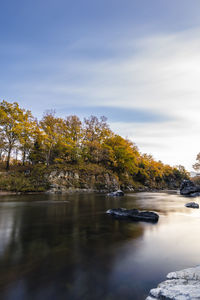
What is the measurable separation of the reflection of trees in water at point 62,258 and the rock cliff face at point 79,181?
19.0 meters

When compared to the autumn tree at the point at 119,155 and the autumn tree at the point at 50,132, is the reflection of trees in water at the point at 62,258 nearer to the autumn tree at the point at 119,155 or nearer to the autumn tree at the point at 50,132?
the autumn tree at the point at 50,132

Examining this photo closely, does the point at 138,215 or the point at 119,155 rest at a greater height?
the point at 119,155

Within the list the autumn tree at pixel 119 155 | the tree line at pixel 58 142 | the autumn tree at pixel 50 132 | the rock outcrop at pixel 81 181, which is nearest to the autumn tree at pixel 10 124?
the tree line at pixel 58 142

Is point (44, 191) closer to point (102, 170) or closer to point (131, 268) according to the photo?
point (102, 170)

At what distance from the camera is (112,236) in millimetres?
6039

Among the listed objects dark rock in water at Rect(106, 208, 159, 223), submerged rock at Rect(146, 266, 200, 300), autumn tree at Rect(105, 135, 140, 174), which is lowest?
dark rock in water at Rect(106, 208, 159, 223)

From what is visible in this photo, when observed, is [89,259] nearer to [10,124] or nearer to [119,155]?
[10,124]

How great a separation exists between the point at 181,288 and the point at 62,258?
2.75m

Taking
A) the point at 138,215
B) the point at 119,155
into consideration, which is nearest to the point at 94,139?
the point at 119,155

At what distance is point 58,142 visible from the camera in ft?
108

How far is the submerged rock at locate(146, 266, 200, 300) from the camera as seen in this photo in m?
2.16

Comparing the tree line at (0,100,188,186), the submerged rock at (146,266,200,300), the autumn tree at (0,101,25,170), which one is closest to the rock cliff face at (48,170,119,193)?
the tree line at (0,100,188,186)

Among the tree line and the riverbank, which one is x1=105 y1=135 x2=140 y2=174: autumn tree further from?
the riverbank

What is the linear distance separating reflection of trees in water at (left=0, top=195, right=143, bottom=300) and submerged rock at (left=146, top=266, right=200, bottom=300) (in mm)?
864
